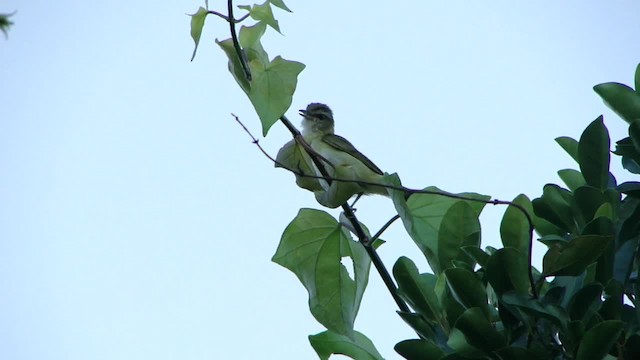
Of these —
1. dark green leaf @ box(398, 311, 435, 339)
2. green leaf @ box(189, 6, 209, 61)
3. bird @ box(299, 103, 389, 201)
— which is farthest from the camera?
bird @ box(299, 103, 389, 201)

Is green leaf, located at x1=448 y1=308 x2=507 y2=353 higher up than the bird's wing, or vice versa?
the bird's wing

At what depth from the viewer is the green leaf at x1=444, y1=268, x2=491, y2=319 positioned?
178 cm

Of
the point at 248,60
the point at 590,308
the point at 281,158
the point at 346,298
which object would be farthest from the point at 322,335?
the point at 248,60

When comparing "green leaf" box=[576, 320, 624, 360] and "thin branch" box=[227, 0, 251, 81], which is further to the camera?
"thin branch" box=[227, 0, 251, 81]

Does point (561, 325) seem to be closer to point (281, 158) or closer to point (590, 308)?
point (590, 308)

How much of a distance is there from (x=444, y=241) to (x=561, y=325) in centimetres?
42

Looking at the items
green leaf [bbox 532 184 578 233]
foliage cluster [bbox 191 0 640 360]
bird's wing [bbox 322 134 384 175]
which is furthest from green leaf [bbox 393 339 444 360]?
bird's wing [bbox 322 134 384 175]

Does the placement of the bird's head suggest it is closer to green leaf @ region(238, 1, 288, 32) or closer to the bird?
the bird

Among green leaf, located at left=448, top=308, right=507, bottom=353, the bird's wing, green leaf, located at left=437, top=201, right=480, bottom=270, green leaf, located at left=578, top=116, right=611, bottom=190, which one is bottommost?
green leaf, located at left=448, top=308, right=507, bottom=353

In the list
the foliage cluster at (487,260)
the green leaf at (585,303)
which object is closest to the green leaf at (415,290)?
the foliage cluster at (487,260)

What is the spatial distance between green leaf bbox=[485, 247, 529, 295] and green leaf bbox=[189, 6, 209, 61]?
104 cm

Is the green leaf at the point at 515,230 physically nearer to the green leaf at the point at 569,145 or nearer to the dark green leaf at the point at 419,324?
the dark green leaf at the point at 419,324

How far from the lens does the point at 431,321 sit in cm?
198

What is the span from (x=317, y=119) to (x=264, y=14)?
3.35 meters
